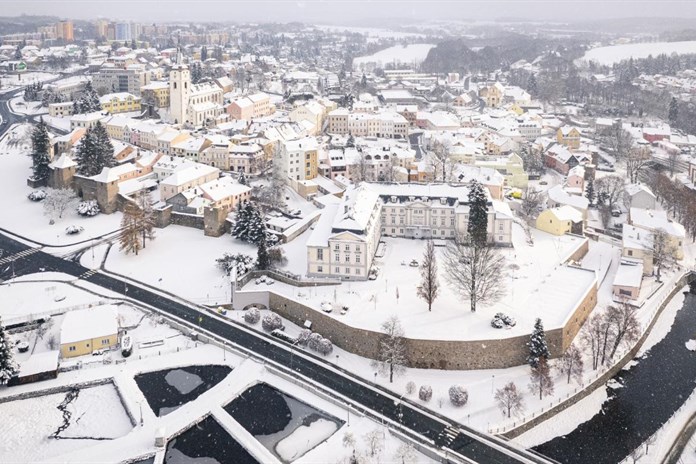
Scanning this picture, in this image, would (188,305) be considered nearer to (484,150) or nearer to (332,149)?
(332,149)

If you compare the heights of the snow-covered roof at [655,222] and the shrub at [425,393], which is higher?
the snow-covered roof at [655,222]

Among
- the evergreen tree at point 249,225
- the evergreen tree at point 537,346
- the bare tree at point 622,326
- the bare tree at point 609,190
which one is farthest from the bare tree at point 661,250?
the evergreen tree at point 249,225

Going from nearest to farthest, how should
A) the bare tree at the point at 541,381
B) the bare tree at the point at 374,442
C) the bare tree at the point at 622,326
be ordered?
1. the bare tree at the point at 374,442
2. the bare tree at the point at 541,381
3. the bare tree at the point at 622,326

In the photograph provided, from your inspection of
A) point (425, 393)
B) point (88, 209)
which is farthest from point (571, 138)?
point (425, 393)

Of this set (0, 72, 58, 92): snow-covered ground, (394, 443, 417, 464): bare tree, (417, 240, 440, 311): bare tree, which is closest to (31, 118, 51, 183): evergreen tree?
(417, 240, 440, 311): bare tree

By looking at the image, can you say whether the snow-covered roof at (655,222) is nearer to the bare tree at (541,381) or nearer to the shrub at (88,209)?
the bare tree at (541,381)
